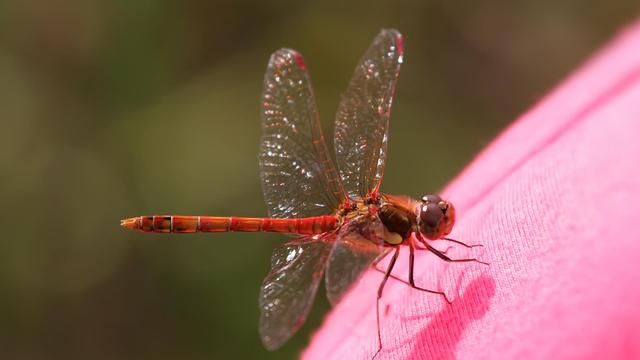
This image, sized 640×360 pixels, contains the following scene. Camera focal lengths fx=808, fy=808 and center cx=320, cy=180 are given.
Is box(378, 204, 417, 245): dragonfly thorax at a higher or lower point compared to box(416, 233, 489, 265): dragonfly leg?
higher

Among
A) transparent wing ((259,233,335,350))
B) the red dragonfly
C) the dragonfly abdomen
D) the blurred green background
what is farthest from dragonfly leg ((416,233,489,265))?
the blurred green background

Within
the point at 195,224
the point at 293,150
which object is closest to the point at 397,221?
the point at 293,150

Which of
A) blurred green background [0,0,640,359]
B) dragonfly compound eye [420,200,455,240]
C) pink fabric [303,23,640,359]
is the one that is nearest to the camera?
pink fabric [303,23,640,359]

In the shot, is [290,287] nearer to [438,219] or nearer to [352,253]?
[352,253]

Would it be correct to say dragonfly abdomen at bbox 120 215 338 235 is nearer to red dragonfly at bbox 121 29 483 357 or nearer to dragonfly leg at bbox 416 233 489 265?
red dragonfly at bbox 121 29 483 357

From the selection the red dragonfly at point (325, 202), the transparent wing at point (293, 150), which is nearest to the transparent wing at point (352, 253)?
the red dragonfly at point (325, 202)

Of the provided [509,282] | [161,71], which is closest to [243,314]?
[161,71]
